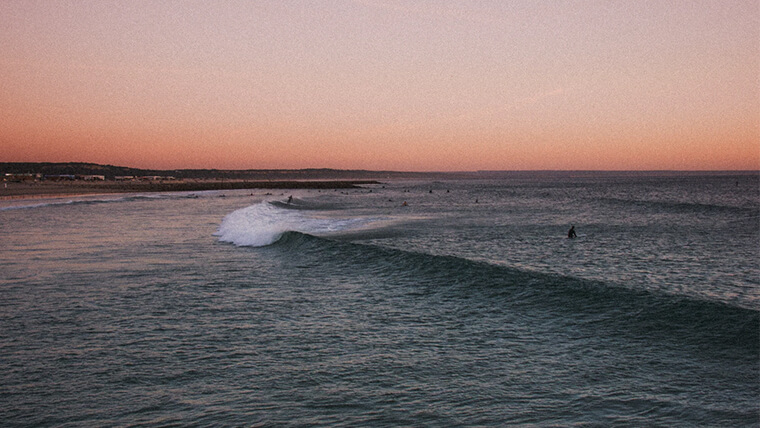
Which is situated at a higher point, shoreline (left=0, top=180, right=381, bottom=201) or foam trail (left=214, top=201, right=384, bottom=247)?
shoreline (left=0, top=180, right=381, bottom=201)

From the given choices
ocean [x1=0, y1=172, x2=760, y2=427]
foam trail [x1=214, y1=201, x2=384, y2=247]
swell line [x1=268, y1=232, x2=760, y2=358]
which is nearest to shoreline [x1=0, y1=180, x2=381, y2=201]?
foam trail [x1=214, y1=201, x2=384, y2=247]

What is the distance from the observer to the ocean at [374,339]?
20.8 ft

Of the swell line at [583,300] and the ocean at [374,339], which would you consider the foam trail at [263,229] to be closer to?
the ocean at [374,339]

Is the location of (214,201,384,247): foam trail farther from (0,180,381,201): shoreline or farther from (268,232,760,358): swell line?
(0,180,381,201): shoreline

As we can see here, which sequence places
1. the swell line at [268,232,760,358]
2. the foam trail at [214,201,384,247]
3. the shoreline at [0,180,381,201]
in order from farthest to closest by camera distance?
the shoreline at [0,180,381,201] < the foam trail at [214,201,384,247] < the swell line at [268,232,760,358]

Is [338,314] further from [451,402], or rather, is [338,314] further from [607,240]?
[607,240]

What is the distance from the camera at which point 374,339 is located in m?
9.02

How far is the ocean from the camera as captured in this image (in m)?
6.34

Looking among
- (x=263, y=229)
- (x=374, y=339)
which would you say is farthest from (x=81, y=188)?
(x=374, y=339)

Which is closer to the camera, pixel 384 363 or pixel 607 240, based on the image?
pixel 384 363

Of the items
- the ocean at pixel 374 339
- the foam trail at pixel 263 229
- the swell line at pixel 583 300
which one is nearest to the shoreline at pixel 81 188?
the foam trail at pixel 263 229

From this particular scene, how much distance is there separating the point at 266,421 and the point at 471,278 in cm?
938

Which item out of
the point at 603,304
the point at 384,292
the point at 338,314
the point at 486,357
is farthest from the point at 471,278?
the point at 486,357

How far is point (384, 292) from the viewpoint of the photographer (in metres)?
13.1
